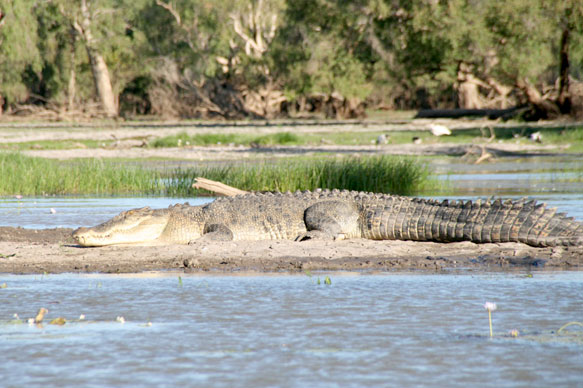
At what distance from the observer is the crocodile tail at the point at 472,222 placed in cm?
894

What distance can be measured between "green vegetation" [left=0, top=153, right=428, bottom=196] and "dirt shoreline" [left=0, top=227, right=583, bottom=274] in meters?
6.32

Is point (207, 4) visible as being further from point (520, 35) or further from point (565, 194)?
point (565, 194)

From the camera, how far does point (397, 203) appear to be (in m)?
9.95

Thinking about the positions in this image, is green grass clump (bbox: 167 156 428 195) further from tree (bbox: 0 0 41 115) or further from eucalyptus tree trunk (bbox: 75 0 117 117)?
eucalyptus tree trunk (bbox: 75 0 117 117)

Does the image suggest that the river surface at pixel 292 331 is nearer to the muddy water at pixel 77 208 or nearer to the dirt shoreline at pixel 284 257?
the dirt shoreline at pixel 284 257

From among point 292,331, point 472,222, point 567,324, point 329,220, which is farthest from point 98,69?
point 567,324

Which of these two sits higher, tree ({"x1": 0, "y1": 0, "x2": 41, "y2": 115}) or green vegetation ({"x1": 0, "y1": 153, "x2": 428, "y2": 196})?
tree ({"x1": 0, "y1": 0, "x2": 41, "y2": 115})

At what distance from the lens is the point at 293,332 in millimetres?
5449

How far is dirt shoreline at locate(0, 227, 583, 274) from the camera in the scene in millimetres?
8047

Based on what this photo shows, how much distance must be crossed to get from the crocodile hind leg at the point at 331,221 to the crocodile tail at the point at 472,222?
18cm

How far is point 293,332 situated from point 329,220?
14.4 ft

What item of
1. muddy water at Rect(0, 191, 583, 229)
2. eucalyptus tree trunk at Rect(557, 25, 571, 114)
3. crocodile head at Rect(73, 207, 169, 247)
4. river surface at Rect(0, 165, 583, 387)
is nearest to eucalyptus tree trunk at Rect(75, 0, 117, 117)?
eucalyptus tree trunk at Rect(557, 25, 571, 114)

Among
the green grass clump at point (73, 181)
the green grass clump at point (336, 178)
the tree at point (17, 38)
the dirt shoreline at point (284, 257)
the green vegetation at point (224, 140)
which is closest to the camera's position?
the dirt shoreline at point (284, 257)

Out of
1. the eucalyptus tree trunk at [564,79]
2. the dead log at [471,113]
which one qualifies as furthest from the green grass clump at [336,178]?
the dead log at [471,113]
